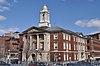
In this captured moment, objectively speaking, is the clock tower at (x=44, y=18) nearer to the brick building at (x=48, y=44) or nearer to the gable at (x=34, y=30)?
the brick building at (x=48, y=44)

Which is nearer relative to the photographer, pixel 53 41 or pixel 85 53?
pixel 53 41

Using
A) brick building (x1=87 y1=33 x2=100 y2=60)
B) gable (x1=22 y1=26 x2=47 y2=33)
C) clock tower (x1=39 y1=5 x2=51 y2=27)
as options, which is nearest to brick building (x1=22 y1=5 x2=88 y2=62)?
gable (x1=22 y1=26 x2=47 y2=33)

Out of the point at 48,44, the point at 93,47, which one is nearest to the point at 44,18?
the point at 48,44

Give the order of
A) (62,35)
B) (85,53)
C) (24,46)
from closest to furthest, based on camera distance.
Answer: (62,35) → (24,46) → (85,53)

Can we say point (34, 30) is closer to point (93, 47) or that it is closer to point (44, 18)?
point (44, 18)

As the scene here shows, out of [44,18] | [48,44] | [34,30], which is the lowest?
[48,44]

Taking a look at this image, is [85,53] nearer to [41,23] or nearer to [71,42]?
[71,42]

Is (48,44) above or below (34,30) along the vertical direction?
below

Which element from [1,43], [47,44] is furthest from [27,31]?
[1,43]

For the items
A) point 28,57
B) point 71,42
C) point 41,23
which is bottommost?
point 28,57

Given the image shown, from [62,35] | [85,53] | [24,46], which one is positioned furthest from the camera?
[85,53]

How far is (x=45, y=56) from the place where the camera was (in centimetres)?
7288

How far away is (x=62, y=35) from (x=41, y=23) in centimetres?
1288

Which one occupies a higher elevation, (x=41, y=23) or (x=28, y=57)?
(x=41, y=23)
